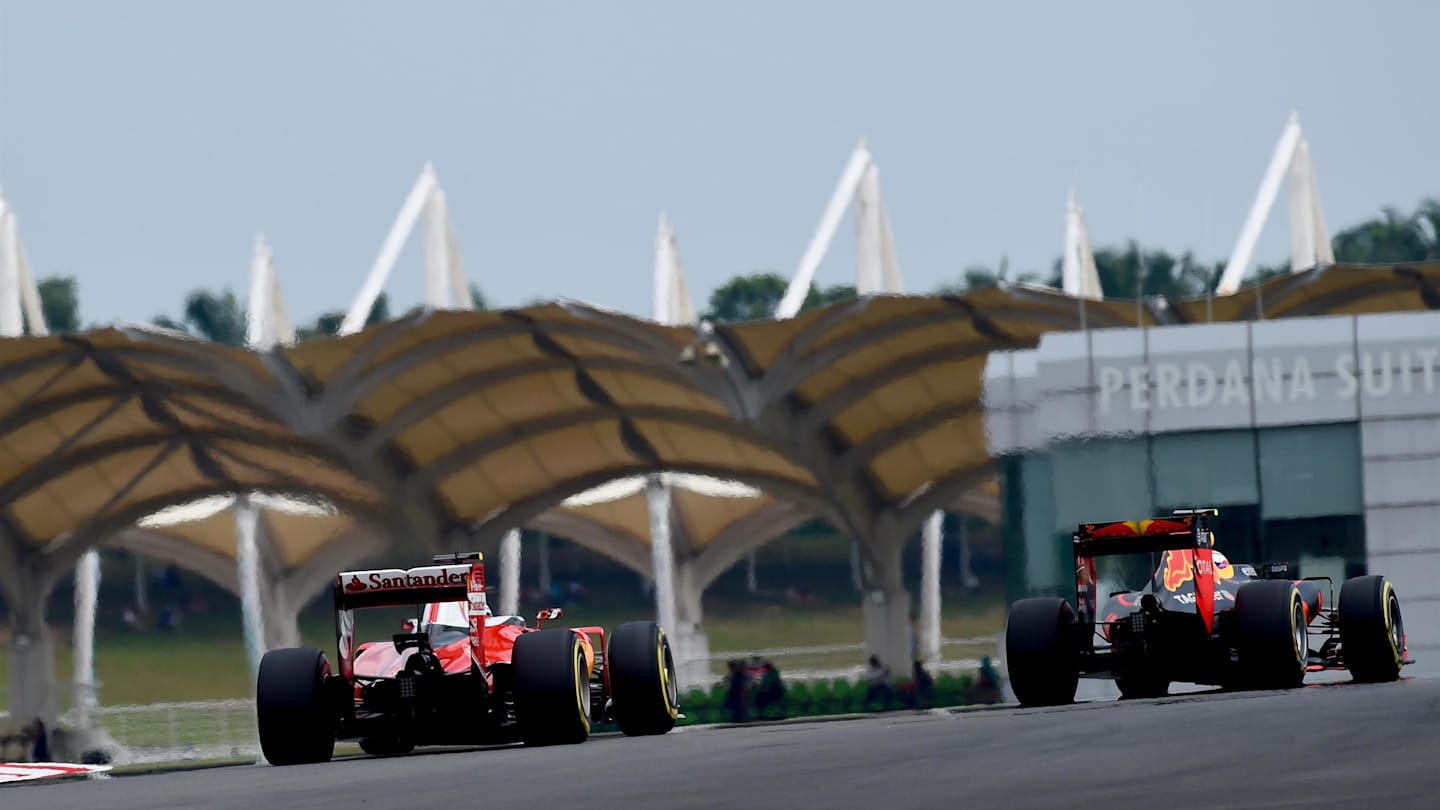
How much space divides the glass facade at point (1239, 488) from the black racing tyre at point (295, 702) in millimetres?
19423

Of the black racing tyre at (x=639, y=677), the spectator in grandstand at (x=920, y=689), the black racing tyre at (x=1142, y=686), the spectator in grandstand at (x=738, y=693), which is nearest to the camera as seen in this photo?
the black racing tyre at (x=639, y=677)

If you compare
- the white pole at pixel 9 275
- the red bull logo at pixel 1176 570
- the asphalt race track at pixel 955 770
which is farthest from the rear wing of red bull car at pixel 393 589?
the white pole at pixel 9 275

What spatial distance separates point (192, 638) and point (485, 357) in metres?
46.0

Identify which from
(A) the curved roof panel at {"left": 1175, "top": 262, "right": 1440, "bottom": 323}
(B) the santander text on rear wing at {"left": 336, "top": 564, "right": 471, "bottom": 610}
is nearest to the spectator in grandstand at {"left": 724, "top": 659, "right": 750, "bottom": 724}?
(A) the curved roof panel at {"left": 1175, "top": 262, "right": 1440, "bottom": 323}

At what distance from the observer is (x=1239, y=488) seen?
115ft

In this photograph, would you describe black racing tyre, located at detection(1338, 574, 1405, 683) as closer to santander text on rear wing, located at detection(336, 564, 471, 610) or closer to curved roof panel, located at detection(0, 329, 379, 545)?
santander text on rear wing, located at detection(336, 564, 471, 610)

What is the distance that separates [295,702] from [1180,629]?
857 centimetres

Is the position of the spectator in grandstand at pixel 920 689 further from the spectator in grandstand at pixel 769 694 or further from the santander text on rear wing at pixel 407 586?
the santander text on rear wing at pixel 407 586

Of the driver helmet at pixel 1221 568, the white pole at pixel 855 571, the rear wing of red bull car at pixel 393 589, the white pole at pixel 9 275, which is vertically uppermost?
the white pole at pixel 9 275

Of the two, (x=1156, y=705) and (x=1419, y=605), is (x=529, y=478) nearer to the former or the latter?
(x=1419, y=605)

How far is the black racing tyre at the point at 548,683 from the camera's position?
1794 centimetres

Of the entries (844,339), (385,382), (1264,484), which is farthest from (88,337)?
(1264,484)

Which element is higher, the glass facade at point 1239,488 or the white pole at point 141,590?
the glass facade at point 1239,488

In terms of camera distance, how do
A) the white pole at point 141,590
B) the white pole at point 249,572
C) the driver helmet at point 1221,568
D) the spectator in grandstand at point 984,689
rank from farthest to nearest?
the white pole at point 141,590
the white pole at point 249,572
the spectator in grandstand at point 984,689
the driver helmet at point 1221,568
